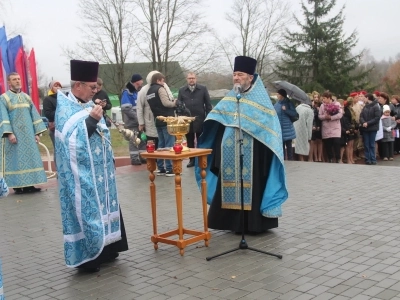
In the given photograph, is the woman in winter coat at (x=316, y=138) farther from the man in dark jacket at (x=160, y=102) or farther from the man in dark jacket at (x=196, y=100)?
the man in dark jacket at (x=160, y=102)

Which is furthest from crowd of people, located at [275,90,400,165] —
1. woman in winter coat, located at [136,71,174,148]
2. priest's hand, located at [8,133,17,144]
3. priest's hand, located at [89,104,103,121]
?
priest's hand, located at [89,104,103,121]

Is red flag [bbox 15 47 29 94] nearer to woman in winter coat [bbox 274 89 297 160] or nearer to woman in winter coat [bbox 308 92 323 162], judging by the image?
woman in winter coat [bbox 274 89 297 160]

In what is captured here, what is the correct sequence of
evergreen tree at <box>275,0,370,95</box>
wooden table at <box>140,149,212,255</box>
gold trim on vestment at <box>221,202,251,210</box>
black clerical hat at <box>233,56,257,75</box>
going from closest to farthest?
wooden table at <box>140,149,212,255</box> < black clerical hat at <box>233,56,257,75</box> < gold trim on vestment at <box>221,202,251,210</box> < evergreen tree at <box>275,0,370,95</box>

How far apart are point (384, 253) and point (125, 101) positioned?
8.16 m

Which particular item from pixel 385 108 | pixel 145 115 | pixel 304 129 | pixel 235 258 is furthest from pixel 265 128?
pixel 385 108

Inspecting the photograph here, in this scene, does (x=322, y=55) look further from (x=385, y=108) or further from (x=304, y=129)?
(x=304, y=129)

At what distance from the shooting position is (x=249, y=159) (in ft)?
19.9

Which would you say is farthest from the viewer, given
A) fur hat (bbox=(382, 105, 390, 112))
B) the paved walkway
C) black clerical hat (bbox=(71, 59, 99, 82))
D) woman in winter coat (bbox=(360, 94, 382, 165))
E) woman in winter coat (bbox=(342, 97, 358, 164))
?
fur hat (bbox=(382, 105, 390, 112))

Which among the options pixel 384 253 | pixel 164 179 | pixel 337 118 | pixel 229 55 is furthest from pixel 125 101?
pixel 229 55

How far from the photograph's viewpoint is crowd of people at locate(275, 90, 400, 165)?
12972 mm

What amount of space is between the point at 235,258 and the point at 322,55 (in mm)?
28960

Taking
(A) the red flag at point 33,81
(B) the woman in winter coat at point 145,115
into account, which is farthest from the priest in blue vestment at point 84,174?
(A) the red flag at point 33,81

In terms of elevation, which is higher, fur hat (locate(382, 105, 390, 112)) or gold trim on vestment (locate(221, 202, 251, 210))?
fur hat (locate(382, 105, 390, 112))

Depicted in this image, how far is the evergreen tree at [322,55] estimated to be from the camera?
3216 centimetres
